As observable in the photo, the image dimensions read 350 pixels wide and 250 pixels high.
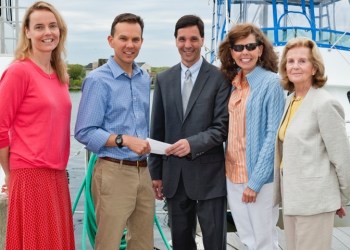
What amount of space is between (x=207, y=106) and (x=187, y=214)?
90cm

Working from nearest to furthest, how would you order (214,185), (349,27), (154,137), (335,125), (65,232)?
(335,125)
(65,232)
(214,185)
(154,137)
(349,27)

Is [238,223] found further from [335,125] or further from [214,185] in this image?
[335,125]

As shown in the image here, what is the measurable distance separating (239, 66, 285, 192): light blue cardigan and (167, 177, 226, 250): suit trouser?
1.50 feet

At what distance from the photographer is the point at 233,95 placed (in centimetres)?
411

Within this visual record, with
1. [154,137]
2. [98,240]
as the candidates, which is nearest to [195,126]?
[154,137]

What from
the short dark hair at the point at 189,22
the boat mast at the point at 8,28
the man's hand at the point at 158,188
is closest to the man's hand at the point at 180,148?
the man's hand at the point at 158,188

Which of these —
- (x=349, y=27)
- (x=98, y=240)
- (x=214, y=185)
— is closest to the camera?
(x=98, y=240)

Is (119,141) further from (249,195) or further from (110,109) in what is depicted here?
(249,195)

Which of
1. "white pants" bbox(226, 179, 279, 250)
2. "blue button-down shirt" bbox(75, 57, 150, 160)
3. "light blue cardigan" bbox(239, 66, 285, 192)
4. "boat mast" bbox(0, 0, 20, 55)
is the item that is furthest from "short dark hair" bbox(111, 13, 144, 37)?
"boat mast" bbox(0, 0, 20, 55)

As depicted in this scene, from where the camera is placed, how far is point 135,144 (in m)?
3.74

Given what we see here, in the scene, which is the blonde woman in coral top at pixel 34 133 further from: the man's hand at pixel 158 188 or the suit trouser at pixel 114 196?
the man's hand at pixel 158 188

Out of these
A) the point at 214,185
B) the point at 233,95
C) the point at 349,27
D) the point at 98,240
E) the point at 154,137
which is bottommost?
the point at 98,240

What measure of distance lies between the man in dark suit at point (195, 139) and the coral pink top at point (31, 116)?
2.91 feet

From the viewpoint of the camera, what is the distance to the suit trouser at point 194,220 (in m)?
4.23
